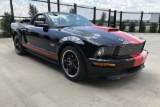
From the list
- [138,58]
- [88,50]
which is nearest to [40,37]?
[88,50]

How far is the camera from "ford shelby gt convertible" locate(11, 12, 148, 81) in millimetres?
2857

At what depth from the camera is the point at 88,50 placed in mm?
2900

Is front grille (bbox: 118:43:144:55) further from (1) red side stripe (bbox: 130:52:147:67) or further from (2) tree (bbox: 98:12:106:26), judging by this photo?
(2) tree (bbox: 98:12:106:26)

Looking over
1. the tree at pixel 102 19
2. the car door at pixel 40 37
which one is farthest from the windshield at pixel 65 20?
the tree at pixel 102 19

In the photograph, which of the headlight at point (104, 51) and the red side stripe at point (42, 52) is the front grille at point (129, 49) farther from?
the red side stripe at point (42, 52)

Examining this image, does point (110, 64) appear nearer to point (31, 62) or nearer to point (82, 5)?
point (31, 62)

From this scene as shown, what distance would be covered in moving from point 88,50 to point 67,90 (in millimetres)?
789

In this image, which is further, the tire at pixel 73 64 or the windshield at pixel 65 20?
the windshield at pixel 65 20

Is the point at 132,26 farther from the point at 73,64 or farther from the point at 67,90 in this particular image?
the point at 67,90

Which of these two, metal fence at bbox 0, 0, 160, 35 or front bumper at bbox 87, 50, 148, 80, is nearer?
front bumper at bbox 87, 50, 148, 80

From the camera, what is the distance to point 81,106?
2.44 meters

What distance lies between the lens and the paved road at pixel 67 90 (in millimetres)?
2531

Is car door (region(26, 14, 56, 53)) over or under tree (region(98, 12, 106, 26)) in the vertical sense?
under

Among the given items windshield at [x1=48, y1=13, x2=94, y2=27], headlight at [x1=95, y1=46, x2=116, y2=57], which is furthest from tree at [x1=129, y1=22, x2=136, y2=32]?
headlight at [x1=95, y1=46, x2=116, y2=57]
